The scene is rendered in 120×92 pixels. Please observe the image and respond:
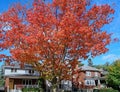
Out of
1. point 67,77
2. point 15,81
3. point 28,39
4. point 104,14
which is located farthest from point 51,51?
point 15,81

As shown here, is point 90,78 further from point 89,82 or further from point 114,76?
point 114,76

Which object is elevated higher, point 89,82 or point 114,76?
point 114,76

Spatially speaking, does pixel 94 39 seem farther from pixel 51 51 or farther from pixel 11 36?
pixel 11 36

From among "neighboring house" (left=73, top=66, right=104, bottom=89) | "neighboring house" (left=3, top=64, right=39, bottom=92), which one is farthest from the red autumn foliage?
"neighboring house" (left=73, top=66, right=104, bottom=89)

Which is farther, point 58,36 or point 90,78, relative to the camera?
point 90,78

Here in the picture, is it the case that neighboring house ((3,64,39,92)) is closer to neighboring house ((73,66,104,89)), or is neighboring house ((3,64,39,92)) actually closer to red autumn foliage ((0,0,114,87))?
neighboring house ((73,66,104,89))

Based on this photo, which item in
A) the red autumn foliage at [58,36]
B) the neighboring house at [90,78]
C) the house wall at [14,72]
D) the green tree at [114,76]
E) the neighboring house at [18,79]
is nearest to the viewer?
the red autumn foliage at [58,36]

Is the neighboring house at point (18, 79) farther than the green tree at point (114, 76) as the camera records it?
Yes

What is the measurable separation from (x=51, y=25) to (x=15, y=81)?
34.3 meters

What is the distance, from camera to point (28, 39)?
69.6 ft

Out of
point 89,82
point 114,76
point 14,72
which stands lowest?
point 89,82

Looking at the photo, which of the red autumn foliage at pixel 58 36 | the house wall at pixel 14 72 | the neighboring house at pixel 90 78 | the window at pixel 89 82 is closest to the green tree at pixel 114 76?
the neighboring house at pixel 90 78

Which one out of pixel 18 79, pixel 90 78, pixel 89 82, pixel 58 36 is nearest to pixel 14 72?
pixel 18 79

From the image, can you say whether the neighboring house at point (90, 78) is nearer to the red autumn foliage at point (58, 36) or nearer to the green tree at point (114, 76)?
the green tree at point (114, 76)
